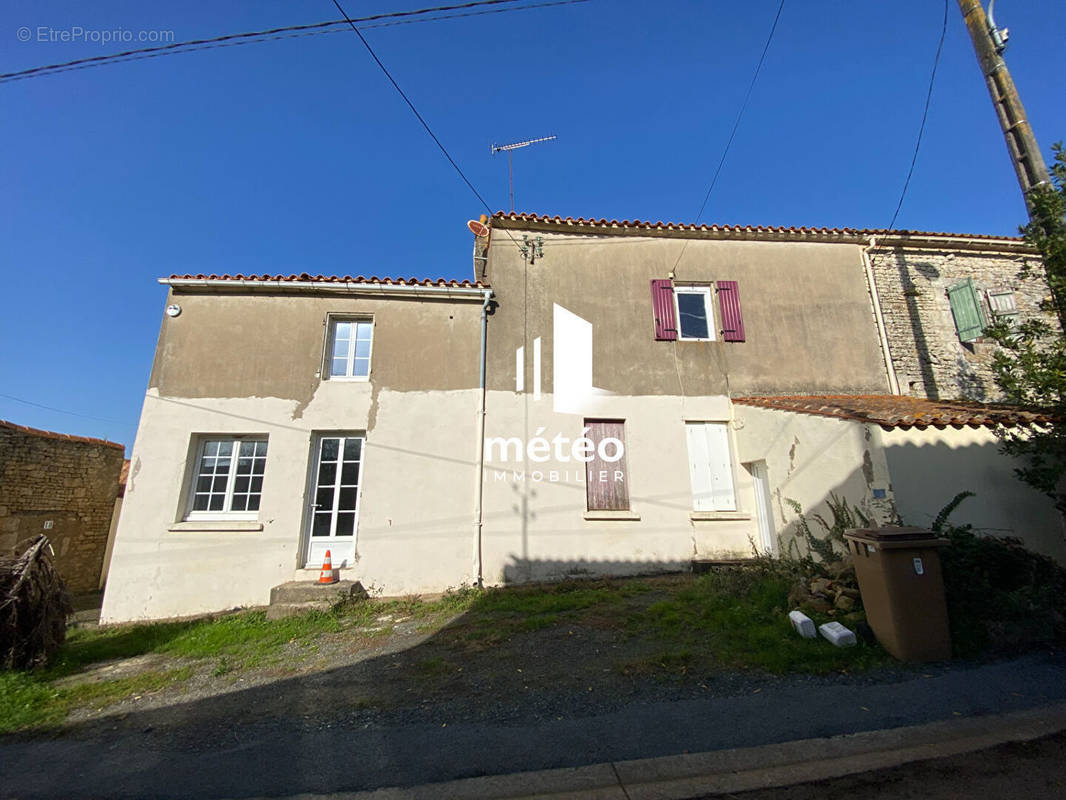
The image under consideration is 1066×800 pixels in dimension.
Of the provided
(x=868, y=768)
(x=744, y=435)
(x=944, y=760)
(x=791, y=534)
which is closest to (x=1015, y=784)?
(x=944, y=760)

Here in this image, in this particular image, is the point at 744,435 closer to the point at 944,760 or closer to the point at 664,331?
the point at 664,331

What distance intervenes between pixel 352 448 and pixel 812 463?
289 inches

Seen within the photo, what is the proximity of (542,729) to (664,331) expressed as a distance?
23.5 ft

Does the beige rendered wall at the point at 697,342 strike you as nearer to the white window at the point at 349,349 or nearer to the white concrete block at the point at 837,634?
the white window at the point at 349,349

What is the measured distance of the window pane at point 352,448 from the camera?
26.1ft

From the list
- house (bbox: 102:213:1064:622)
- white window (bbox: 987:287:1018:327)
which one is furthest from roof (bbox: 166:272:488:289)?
white window (bbox: 987:287:1018:327)

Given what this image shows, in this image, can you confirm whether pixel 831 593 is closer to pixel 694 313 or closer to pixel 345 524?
pixel 694 313

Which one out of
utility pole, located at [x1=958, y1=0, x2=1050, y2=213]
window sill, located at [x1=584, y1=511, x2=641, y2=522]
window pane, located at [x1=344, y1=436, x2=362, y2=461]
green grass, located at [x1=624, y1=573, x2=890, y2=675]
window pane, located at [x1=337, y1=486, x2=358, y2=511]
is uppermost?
utility pole, located at [x1=958, y1=0, x2=1050, y2=213]

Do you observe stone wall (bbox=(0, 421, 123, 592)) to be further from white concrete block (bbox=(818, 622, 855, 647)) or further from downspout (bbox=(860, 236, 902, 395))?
downspout (bbox=(860, 236, 902, 395))

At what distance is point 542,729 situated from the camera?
11.1ft

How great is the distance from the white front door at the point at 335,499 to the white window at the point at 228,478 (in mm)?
932

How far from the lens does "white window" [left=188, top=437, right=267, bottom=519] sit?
761 centimetres

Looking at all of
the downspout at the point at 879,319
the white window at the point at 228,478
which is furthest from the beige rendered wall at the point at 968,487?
the white window at the point at 228,478

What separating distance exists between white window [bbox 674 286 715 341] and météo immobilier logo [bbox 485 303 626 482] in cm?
195
